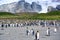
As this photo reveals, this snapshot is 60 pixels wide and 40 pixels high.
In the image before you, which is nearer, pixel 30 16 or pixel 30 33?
pixel 30 33

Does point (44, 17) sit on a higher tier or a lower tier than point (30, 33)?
lower

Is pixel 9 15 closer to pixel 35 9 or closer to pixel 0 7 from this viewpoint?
pixel 0 7

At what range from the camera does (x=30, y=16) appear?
62.4 m

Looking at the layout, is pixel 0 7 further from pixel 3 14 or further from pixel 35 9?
pixel 35 9

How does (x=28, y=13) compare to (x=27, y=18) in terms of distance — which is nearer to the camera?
(x=27, y=18)

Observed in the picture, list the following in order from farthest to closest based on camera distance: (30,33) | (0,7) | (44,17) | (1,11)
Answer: (1,11) → (0,7) → (44,17) → (30,33)

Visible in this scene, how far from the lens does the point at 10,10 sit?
6656 cm

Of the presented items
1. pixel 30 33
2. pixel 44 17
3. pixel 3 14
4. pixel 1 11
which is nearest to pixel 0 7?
pixel 3 14

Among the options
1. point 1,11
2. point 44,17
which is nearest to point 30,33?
point 44,17

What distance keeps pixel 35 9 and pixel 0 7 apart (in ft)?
29.3

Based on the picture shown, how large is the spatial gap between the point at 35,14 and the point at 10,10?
597cm

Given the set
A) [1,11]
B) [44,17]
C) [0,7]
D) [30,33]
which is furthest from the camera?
[1,11]

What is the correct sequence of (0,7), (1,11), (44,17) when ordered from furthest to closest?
(1,11) → (0,7) → (44,17)

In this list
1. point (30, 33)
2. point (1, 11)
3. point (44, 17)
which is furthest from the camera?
point (1, 11)
